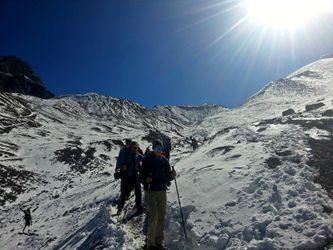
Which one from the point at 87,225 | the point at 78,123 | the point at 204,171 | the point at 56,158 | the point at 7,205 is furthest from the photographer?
the point at 78,123

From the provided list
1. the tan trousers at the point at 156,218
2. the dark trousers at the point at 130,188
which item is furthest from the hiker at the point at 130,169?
the tan trousers at the point at 156,218

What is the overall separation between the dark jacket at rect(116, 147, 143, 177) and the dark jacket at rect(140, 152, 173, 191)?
4.41 metres

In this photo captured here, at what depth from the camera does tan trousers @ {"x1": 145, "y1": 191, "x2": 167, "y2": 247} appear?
12.6 m

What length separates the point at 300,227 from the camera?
1250 cm

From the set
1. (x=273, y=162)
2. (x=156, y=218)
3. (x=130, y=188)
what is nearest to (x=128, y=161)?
(x=130, y=188)

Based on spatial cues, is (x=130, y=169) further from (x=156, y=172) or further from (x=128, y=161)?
(x=156, y=172)

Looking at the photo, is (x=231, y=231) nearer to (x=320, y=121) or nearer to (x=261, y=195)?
(x=261, y=195)

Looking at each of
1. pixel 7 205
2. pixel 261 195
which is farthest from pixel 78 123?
pixel 261 195

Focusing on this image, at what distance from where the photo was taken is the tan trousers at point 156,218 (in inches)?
494

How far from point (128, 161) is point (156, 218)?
16.3 ft

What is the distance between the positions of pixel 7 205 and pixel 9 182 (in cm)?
1175

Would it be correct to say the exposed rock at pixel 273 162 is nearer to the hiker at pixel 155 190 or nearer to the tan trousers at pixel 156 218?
the hiker at pixel 155 190

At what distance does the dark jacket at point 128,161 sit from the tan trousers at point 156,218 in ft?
15.1

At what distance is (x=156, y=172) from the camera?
1273 cm
